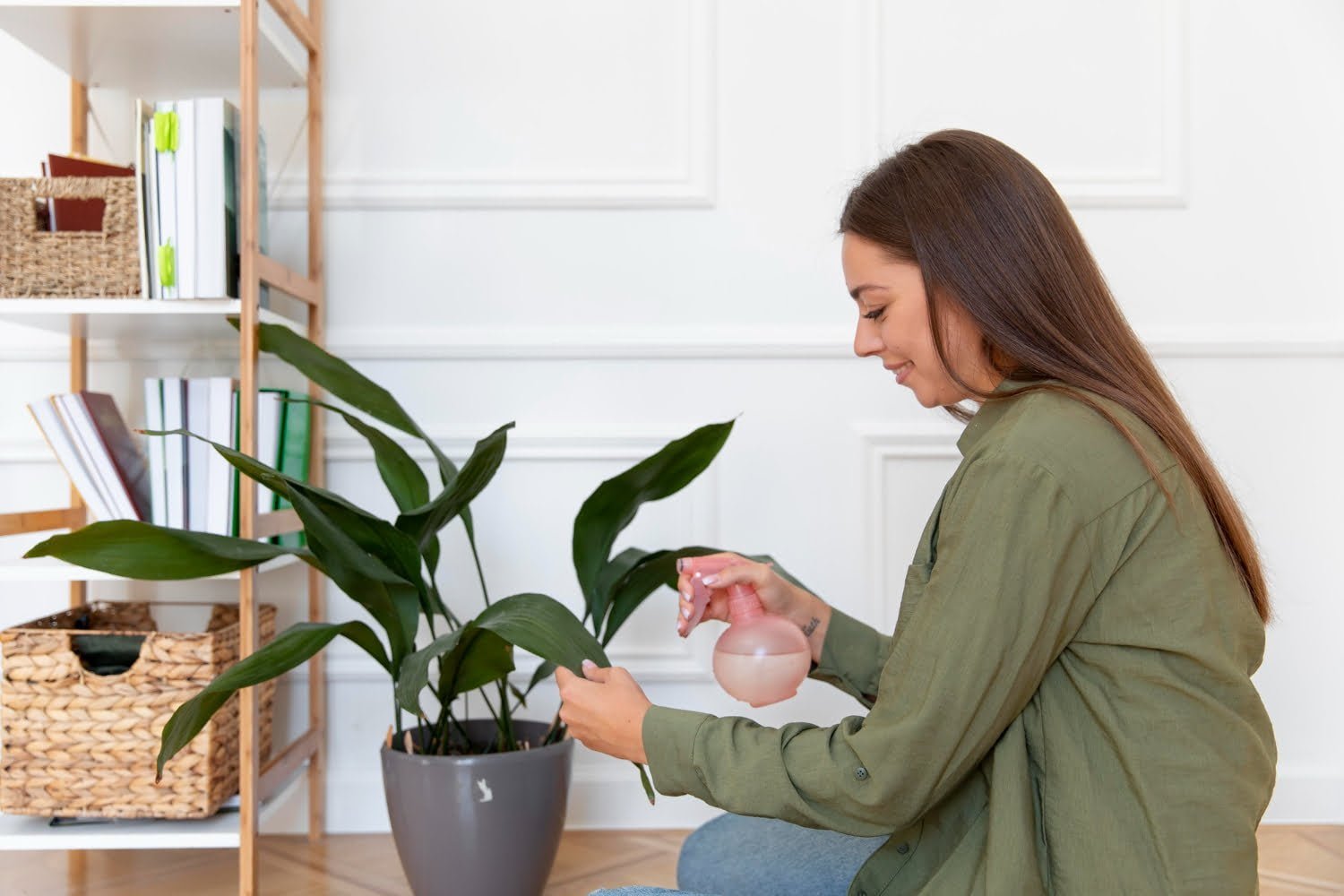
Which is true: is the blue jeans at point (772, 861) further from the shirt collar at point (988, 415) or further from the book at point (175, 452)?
the book at point (175, 452)

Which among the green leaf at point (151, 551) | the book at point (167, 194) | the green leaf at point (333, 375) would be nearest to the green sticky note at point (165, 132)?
the book at point (167, 194)

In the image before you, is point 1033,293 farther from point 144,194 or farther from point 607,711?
point 144,194

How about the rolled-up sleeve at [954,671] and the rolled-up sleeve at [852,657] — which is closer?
the rolled-up sleeve at [954,671]

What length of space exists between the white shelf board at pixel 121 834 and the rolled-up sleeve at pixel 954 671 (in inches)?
35.7

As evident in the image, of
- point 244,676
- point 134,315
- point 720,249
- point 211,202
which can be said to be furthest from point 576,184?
point 244,676

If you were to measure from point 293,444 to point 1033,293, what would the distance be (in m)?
1.17

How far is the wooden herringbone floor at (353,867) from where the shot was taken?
157 cm

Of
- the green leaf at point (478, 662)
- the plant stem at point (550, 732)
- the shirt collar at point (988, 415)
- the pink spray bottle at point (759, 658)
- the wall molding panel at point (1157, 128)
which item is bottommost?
the plant stem at point (550, 732)

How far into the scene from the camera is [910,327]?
2.97ft

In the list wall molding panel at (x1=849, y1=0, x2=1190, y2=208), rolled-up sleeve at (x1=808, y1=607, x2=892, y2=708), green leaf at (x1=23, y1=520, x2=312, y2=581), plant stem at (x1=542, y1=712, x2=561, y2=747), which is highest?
wall molding panel at (x1=849, y1=0, x2=1190, y2=208)

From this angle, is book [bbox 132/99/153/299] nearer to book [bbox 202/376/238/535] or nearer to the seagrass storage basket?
book [bbox 202/376/238/535]

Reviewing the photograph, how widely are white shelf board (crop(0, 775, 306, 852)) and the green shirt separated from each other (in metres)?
0.90

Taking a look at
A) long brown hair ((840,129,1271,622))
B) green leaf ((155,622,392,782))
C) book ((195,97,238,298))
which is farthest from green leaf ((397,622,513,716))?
A: long brown hair ((840,129,1271,622))

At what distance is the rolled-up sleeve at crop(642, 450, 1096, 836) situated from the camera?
0.74m
